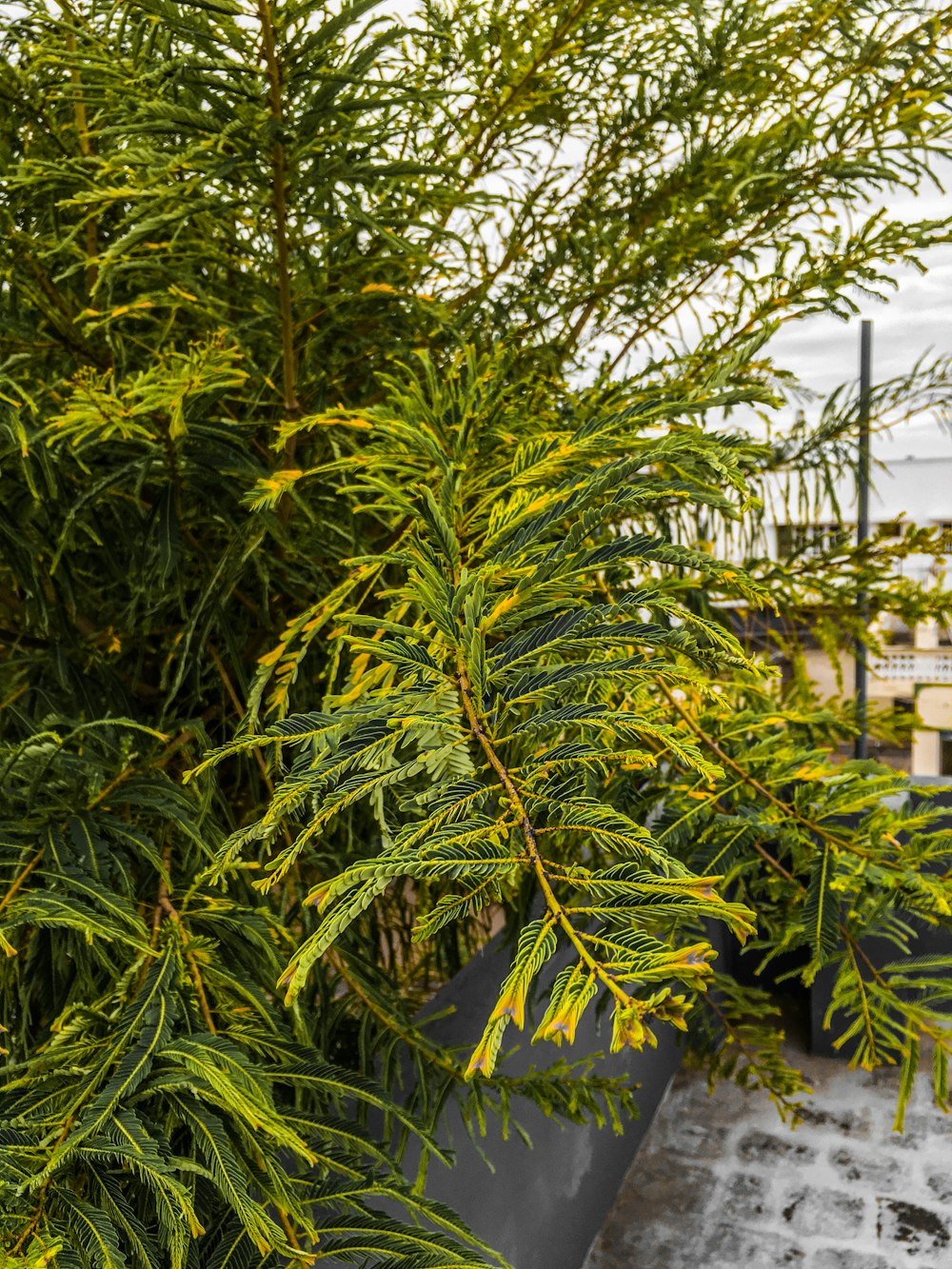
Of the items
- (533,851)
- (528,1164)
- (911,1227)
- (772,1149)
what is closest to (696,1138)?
(772,1149)

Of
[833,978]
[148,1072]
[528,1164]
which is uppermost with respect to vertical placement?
[148,1072]

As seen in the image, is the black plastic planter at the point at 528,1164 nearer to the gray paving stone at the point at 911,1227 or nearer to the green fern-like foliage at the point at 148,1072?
the green fern-like foliage at the point at 148,1072

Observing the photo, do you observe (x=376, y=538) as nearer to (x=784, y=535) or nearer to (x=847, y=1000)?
(x=847, y=1000)

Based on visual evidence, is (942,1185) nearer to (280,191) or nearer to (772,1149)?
(772,1149)

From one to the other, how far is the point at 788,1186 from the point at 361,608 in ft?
5.29

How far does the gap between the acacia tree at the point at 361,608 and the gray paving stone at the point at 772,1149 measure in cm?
108

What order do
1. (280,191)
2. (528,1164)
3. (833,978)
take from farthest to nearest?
(833,978) → (528,1164) → (280,191)

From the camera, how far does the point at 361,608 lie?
58cm

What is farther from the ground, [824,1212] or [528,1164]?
[528,1164]

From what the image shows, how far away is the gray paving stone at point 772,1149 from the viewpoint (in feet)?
5.71

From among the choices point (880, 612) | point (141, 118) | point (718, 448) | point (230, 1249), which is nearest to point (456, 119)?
point (141, 118)

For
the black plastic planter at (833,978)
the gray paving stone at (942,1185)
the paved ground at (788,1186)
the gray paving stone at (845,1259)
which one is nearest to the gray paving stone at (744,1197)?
the paved ground at (788,1186)

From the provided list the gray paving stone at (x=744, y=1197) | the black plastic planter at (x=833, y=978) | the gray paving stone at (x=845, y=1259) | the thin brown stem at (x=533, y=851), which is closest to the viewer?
the thin brown stem at (x=533, y=851)

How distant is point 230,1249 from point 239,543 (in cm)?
35
